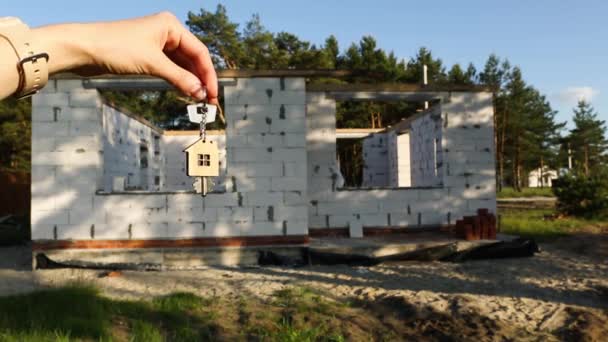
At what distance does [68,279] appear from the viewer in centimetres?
816

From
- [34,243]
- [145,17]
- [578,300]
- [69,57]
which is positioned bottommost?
[578,300]

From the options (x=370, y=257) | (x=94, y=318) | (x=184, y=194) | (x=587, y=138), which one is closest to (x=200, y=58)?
(x=94, y=318)

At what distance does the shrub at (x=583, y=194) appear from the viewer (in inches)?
645

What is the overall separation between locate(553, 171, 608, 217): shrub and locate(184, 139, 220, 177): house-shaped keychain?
55.3ft

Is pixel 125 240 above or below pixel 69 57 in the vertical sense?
below

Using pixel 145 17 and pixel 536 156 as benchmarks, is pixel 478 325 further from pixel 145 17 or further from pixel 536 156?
pixel 536 156

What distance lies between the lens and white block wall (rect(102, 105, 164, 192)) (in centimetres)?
1245

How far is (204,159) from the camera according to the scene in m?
2.58

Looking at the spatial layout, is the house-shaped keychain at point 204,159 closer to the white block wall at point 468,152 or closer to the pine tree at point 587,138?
the white block wall at point 468,152

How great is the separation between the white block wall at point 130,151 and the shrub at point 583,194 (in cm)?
1347

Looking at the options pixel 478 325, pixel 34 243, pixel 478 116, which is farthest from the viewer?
pixel 478 116

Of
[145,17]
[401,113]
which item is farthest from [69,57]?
[401,113]

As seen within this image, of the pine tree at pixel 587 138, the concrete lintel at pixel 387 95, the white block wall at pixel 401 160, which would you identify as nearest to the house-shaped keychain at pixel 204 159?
the concrete lintel at pixel 387 95

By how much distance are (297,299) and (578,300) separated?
3.46m
